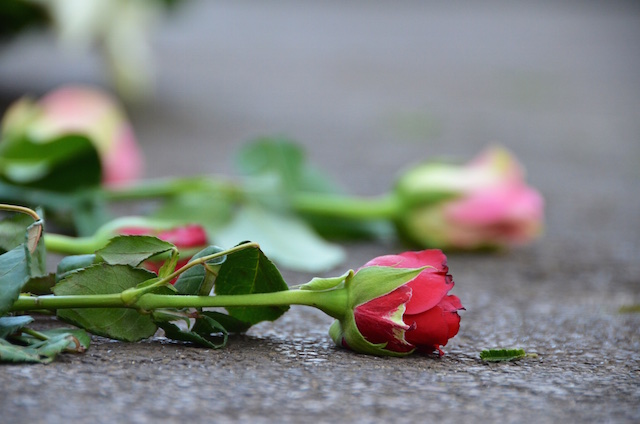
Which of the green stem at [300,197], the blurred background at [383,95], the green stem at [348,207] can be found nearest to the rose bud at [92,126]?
the green stem at [300,197]

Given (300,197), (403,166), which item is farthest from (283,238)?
(403,166)

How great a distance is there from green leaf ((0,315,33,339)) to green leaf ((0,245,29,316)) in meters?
0.01

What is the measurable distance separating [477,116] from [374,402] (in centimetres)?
128

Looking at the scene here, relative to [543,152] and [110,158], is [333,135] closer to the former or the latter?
[543,152]

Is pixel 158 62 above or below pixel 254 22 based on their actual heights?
below

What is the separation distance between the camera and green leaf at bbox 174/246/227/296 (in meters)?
0.38

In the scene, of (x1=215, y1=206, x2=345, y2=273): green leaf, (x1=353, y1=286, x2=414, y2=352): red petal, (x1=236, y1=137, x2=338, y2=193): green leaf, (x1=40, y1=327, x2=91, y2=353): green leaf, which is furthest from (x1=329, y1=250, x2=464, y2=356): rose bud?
(x1=236, y1=137, x2=338, y2=193): green leaf

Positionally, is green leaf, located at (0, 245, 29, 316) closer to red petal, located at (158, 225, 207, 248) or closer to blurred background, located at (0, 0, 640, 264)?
red petal, located at (158, 225, 207, 248)

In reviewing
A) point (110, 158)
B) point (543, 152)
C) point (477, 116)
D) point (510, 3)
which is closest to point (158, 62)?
point (477, 116)

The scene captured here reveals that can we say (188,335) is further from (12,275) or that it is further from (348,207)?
(348,207)

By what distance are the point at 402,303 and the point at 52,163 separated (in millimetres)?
341

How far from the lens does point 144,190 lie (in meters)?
0.67

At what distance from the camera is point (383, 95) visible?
1.81 m

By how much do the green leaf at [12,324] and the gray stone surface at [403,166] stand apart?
2 cm
